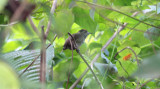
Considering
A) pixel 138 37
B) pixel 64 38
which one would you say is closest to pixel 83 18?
pixel 64 38

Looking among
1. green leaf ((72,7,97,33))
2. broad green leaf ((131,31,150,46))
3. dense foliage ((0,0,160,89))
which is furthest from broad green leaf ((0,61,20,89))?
broad green leaf ((131,31,150,46))

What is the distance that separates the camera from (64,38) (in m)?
0.79

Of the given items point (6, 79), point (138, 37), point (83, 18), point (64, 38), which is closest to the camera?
point (6, 79)

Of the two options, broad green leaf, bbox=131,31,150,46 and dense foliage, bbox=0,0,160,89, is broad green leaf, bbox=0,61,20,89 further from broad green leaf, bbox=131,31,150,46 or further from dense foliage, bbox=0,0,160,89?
broad green leaf, bbox=131,31,150,46

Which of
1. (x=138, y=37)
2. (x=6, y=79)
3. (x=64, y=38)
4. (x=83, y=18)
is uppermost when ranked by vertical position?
(x=6, y=79)

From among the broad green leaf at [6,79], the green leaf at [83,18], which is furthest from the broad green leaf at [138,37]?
the broad green leaf at [6,79]

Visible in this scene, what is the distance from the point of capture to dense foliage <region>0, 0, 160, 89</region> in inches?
8.7

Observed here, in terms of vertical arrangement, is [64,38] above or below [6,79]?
below

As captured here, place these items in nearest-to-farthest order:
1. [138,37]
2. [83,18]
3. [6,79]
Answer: [6,79] < [83,18] < [138,37]

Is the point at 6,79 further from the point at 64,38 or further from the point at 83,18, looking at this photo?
the point at 64,38

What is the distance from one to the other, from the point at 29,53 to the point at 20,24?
1.40 feet

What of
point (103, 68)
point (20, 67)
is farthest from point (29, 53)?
point (103, 68)

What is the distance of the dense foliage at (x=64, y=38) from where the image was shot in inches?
8.7

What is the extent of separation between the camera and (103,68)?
95 cm
